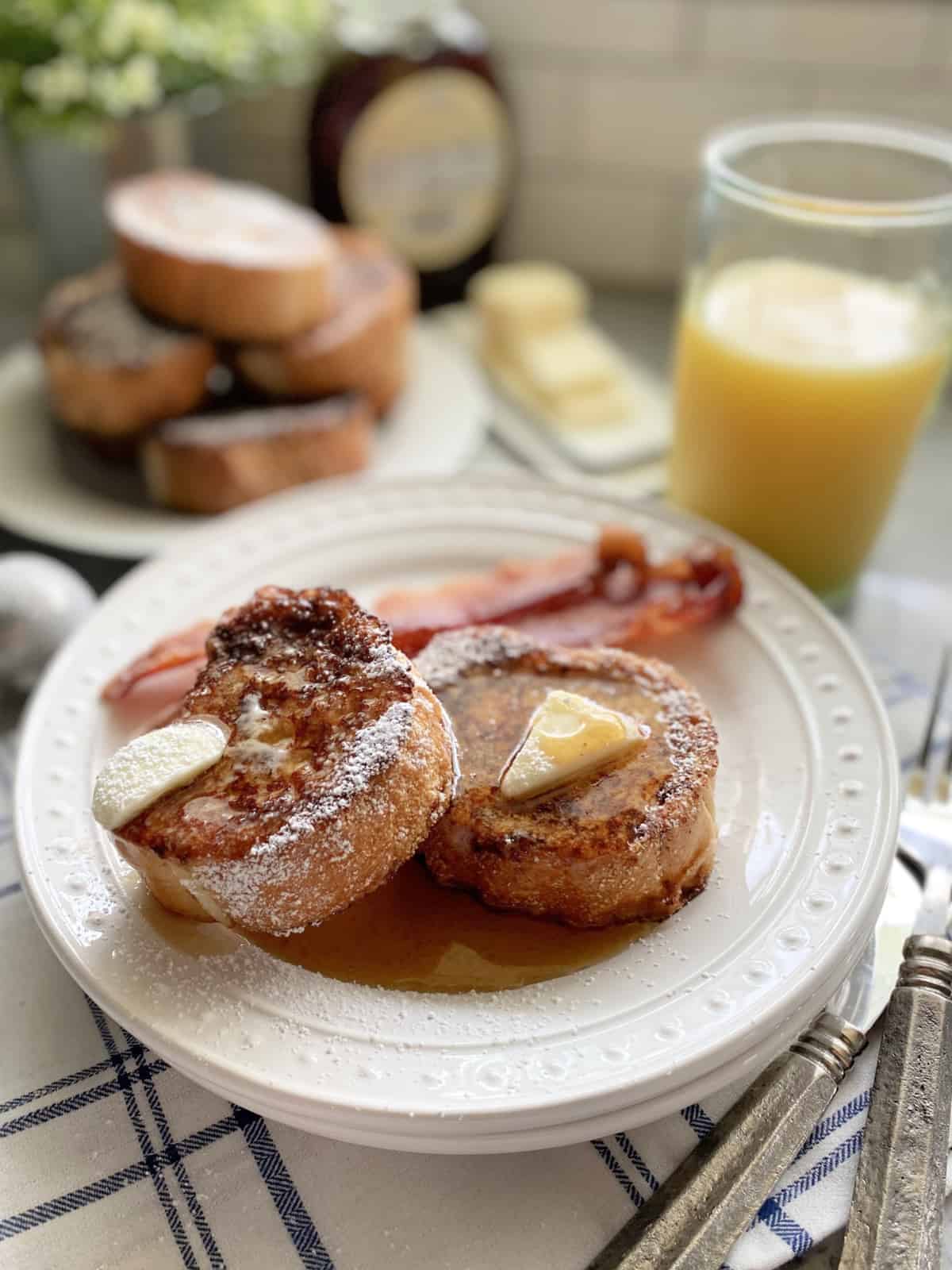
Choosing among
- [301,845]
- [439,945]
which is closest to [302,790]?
[301,845]

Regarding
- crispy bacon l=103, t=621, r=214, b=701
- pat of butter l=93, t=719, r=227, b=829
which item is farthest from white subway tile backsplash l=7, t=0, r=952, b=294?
pat of butter l=93, t=719, r=227, b=829

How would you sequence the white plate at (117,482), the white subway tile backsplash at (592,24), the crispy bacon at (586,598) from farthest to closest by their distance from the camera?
the white subway tile backsplash at (592,24) → the white plate at (117,482) → the crispy bacon at (586,598)

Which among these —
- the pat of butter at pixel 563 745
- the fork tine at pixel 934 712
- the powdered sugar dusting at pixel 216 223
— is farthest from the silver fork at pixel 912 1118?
the powdered sugar dusting at pixel 216 223

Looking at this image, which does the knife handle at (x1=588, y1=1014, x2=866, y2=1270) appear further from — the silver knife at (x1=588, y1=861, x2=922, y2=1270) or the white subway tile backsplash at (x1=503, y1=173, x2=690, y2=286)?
the white subway tile backsplash at (x1=503, y1=173, x2=690, y2=286)

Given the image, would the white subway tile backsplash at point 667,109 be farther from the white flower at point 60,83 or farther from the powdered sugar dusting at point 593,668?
the powdered sugar dusting at point 593,668

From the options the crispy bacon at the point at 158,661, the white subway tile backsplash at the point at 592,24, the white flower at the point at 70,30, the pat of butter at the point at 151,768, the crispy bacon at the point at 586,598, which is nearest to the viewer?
the pat of butter at the point at 151,768

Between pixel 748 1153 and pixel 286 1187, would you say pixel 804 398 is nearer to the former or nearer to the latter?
pixel 748 1153

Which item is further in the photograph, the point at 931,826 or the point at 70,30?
the point at 70,30
